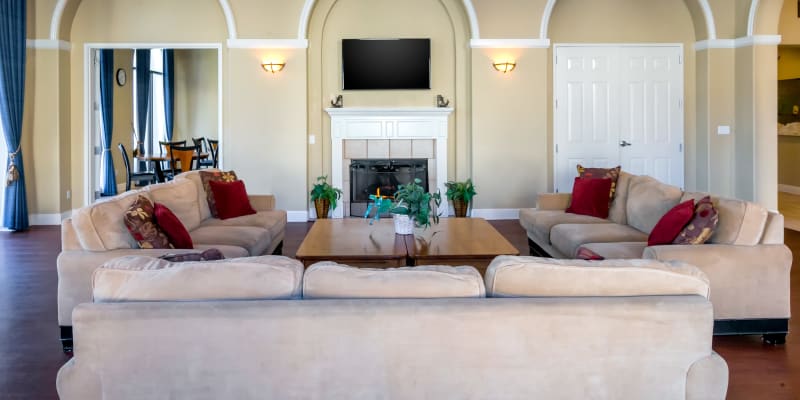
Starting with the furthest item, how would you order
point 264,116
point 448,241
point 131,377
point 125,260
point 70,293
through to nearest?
point 264,116, point 448,241, point 70,293, point 125,260, point 131,377

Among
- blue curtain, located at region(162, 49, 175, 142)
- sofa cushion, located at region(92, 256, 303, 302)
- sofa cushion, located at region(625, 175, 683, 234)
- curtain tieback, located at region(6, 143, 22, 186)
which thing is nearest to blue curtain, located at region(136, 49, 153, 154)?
blue curtain, located at region(162, 49, 175, 142)

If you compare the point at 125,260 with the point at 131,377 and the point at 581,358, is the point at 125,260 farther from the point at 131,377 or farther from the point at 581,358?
the point at 581,358

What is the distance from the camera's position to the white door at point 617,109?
907 centimetres

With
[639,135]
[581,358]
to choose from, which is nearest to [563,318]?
[581,358]

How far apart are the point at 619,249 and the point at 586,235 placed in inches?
23.7

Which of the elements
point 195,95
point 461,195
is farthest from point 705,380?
point 195,95

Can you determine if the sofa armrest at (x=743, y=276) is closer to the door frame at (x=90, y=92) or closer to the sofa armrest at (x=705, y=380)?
the sofa armrest at (x=705, y=380)

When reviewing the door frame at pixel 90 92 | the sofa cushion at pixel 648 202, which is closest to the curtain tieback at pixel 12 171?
the door frame at pixel 90 92

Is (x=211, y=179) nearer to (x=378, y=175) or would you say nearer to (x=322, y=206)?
(x=322, y=206)

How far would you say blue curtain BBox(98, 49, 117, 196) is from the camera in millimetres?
11312

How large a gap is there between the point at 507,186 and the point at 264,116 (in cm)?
337

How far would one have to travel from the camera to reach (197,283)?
2.14 meters

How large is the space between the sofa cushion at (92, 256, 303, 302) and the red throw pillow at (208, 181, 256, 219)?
3815mm

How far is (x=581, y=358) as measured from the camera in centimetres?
208
